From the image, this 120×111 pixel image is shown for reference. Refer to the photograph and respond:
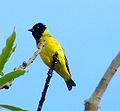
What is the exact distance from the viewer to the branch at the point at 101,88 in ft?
5.23

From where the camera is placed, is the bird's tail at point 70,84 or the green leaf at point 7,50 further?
the bird's tail at point 70,84

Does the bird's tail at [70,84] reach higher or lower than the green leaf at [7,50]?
higher

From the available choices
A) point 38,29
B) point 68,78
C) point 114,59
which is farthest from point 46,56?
point 114,59

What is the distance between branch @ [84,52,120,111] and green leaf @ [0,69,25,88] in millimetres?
310

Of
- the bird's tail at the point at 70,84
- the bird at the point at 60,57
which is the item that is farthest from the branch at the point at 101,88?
the bird at the point at 60,57

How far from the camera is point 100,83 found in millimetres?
1728

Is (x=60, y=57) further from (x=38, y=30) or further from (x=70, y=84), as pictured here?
(x=38, y=30)

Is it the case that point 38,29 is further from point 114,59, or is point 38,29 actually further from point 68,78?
point 114,59

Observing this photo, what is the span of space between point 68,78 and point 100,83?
6359mm

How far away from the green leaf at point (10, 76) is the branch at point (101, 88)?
31 cm

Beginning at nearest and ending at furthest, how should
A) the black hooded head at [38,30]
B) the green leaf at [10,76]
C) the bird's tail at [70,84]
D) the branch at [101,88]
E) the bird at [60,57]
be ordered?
1. the green leaf at [10,76]
2. the branch at [101,88]
3. the bird's tail at [70,84]
4. the bird at [60,57]
5. the black hooded head at [38,30]

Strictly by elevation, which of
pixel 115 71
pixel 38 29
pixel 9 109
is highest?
pixel 38 29

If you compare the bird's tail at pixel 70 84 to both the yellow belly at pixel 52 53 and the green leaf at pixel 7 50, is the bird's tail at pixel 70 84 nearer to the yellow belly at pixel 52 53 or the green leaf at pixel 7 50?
the yellow belly at pixel 52 53

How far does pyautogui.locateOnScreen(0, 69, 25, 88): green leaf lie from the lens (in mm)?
1449
